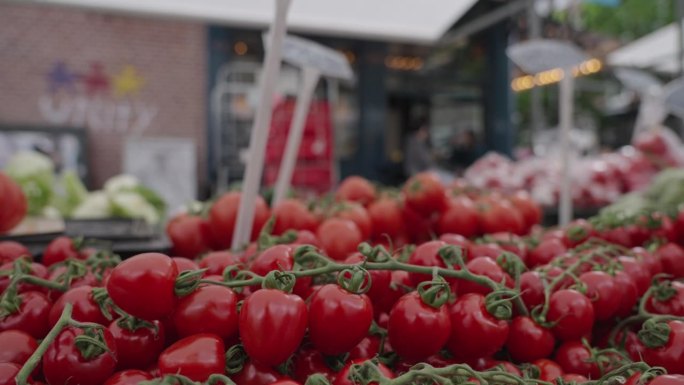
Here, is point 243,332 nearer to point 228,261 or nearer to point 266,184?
point 228,261

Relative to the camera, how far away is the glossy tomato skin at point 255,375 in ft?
2.76

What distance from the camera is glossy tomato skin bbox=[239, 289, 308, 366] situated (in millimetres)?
810

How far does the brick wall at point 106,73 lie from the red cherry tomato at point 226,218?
605 cm

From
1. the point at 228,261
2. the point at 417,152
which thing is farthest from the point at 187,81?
the point at 228,261

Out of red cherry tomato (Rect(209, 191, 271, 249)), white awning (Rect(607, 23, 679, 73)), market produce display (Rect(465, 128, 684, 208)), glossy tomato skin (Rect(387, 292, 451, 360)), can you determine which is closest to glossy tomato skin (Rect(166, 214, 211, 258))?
red cherry tomato (Rect(209, 191, 271, 249))

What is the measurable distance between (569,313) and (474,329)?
0.82ft

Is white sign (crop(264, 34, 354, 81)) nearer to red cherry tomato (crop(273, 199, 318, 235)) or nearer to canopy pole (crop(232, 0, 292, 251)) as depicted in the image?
canopy pole (crop(232, 0, 292, 251))

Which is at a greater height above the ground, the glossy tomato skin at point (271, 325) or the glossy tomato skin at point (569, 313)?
the glossy tomato skin at point (271, 325)

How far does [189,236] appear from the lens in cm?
179

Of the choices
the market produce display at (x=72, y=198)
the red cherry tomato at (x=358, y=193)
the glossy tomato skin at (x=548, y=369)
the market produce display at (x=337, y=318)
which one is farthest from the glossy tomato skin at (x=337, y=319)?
the market produce display at (x=72, y=198)

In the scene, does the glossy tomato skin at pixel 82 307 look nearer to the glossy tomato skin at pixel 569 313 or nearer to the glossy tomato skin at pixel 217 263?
the glossy tomato skin at pixel 217 263

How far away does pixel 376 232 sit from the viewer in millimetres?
1901

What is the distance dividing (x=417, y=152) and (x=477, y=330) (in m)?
7.04

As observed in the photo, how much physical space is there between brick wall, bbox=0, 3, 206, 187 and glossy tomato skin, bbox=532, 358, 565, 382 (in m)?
7.03
